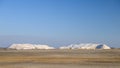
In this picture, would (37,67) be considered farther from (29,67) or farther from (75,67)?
(75,67)

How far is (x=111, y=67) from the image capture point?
4122 cm

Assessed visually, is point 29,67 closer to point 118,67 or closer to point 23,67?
point 23,67

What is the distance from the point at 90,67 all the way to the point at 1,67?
12871 mm

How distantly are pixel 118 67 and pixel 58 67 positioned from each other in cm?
864

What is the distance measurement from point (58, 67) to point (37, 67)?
3.08m

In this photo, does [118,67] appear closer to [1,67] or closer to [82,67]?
[82,67]

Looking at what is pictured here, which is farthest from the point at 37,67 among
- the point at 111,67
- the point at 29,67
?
the point at 111,67

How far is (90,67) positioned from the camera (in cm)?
4128

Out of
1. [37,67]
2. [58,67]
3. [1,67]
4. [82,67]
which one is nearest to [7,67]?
[1,67]

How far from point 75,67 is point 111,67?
5210 millimetres

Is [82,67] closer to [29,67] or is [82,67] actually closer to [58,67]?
[58,67]

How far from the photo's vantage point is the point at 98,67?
4091 centimetres

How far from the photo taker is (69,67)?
40.9 m

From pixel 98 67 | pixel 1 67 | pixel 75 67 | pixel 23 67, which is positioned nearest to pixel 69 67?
pixel 75 67
